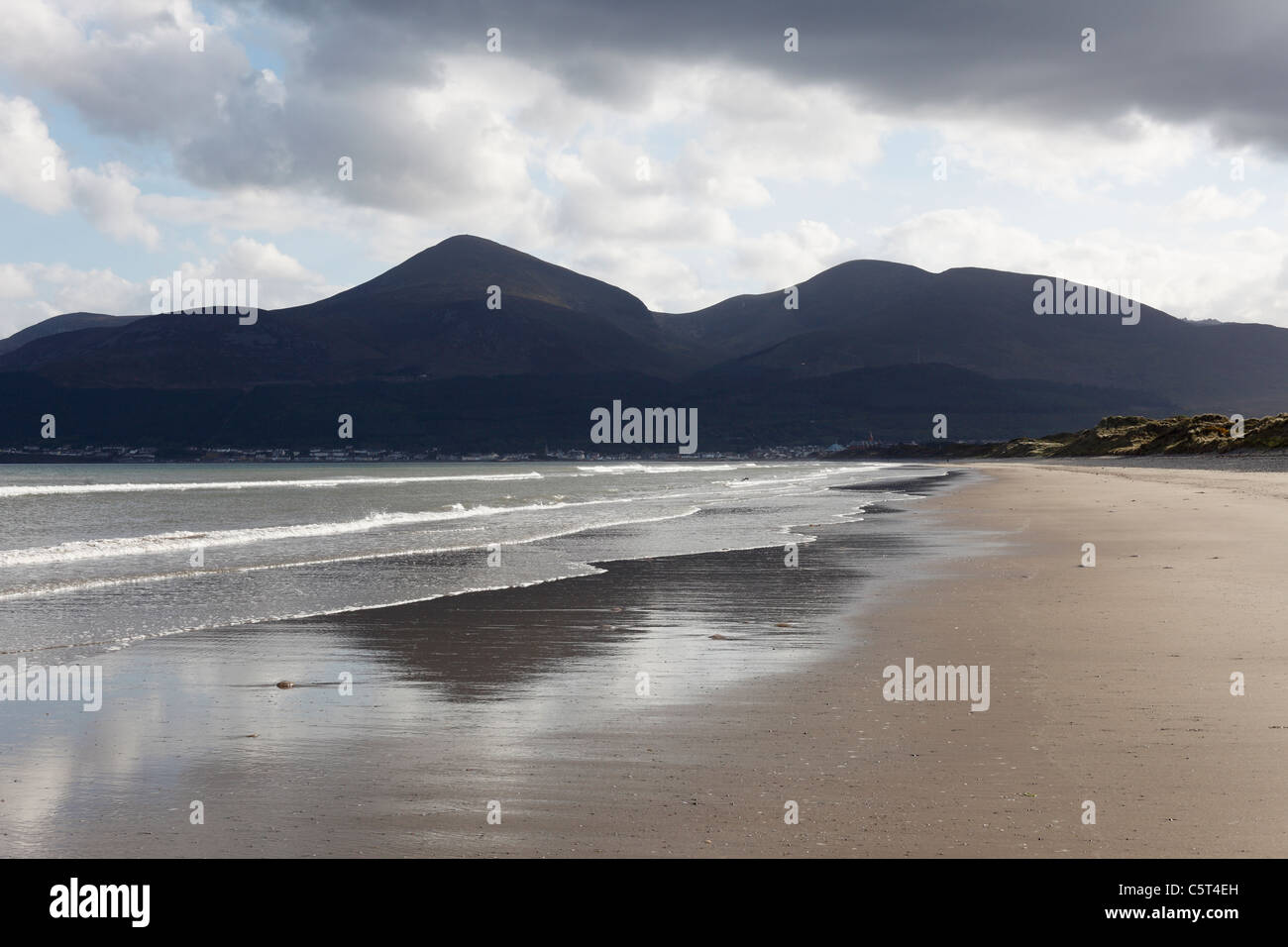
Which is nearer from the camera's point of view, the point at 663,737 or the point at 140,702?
the point at 663,737

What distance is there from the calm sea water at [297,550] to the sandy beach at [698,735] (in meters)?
2.02

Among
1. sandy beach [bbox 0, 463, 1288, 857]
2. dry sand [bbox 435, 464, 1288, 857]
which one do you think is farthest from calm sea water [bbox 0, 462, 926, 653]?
dry sand [bbox 435, 464, 1288, 857]

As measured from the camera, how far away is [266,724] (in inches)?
302

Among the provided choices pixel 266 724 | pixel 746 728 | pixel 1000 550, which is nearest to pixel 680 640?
pixel 746 728

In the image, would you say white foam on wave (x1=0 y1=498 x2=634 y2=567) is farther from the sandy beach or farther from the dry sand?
the dry sand

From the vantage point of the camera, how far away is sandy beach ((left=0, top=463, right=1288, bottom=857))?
522cm

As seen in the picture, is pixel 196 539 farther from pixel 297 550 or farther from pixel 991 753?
pixel 991 753

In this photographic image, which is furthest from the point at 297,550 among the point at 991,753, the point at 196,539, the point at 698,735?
the point at 991,753

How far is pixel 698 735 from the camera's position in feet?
23.7

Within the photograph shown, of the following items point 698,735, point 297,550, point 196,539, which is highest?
point 196,539

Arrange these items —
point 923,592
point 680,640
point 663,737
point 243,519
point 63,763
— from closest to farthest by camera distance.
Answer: point 63,763 < point 663,737 < point 680,640 < point 923,592 < point 243,519

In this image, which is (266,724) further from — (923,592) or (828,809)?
(923,592)

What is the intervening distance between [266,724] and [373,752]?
1.31 meters

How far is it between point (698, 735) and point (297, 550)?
17.1 metres
